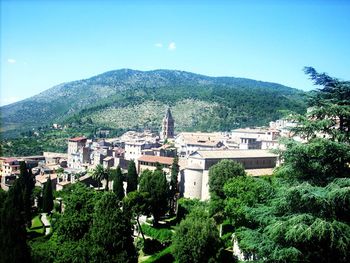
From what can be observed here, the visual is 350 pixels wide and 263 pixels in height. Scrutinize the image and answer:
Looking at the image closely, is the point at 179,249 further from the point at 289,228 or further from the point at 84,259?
the point at 289,228

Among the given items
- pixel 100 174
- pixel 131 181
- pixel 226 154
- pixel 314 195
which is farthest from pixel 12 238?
pixel 226 154

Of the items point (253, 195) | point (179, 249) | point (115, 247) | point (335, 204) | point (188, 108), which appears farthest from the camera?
point (188, 108)

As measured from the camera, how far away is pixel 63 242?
83.6ft

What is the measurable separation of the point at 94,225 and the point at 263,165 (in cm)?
3751

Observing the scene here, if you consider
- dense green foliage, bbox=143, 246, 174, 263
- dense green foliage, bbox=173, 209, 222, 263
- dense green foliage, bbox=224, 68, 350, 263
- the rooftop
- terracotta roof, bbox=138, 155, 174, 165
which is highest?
dense green foliage, bbox=224, 68, 350, 263

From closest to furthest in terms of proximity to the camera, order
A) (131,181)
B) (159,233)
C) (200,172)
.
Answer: (159,233)
(200,172)
(131,181)

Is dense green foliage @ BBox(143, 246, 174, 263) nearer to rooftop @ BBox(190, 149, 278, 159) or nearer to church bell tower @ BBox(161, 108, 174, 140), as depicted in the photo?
rooftop @ BBox(190, 149, 278, 159)

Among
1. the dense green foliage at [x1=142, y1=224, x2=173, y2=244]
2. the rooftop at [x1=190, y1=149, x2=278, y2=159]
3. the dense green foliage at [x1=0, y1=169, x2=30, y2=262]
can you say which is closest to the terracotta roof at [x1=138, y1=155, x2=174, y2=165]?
the rooftop at [x1=190, y1=149, x2=278, y2=159]

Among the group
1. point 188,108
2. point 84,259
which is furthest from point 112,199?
point 188,108

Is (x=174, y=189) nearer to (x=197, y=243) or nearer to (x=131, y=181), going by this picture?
(x=131, y=181)

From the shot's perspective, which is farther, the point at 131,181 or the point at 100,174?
the point at 100,174

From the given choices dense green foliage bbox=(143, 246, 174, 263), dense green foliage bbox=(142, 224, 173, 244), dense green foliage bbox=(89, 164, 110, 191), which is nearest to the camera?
dense green foliage bbox=(143, 246, 174, 263)

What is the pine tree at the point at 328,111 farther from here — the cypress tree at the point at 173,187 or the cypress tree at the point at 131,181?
the cypress tree at the point at 131,181

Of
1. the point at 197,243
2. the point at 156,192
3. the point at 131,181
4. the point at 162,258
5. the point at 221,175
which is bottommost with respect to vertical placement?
the point at 162,258
